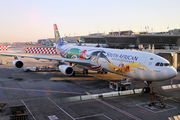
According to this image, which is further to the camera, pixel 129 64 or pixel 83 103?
pixel 129 64

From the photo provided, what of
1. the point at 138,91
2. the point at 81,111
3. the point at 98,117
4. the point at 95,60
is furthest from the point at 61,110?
the point at 95,60

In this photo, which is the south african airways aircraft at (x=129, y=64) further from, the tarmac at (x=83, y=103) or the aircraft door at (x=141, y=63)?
the tarmac at (x=83, y=103)

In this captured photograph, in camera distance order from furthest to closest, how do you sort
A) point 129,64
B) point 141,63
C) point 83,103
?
point 129,64, point 141,63, point 83,103

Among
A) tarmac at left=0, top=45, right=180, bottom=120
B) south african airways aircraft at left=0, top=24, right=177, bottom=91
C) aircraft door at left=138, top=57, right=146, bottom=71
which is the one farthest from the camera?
aircraft door at left=138, top=57, right=146, bottom=71

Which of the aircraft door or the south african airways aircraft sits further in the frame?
the aircraft door

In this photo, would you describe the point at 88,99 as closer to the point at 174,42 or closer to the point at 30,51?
the point at 30,51

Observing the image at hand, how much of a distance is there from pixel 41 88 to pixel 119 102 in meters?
9.07

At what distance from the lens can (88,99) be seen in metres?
16.1

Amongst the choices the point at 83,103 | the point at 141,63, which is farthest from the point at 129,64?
the point at 83,103

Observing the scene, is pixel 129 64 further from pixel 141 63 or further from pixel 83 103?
pixel 83 103

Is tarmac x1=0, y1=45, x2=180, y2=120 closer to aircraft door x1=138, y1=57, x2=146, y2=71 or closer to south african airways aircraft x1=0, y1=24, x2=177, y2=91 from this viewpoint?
south african airways aircraft x1=0, y1=24, x2=177, y2=91

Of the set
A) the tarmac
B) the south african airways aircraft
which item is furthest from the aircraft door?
the tarmac

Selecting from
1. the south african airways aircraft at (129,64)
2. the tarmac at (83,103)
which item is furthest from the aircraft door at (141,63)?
the tarmac at (83,103)

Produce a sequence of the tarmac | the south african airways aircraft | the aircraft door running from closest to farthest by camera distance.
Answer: the tarmac → the south african airways aircraft → the aircraft door
